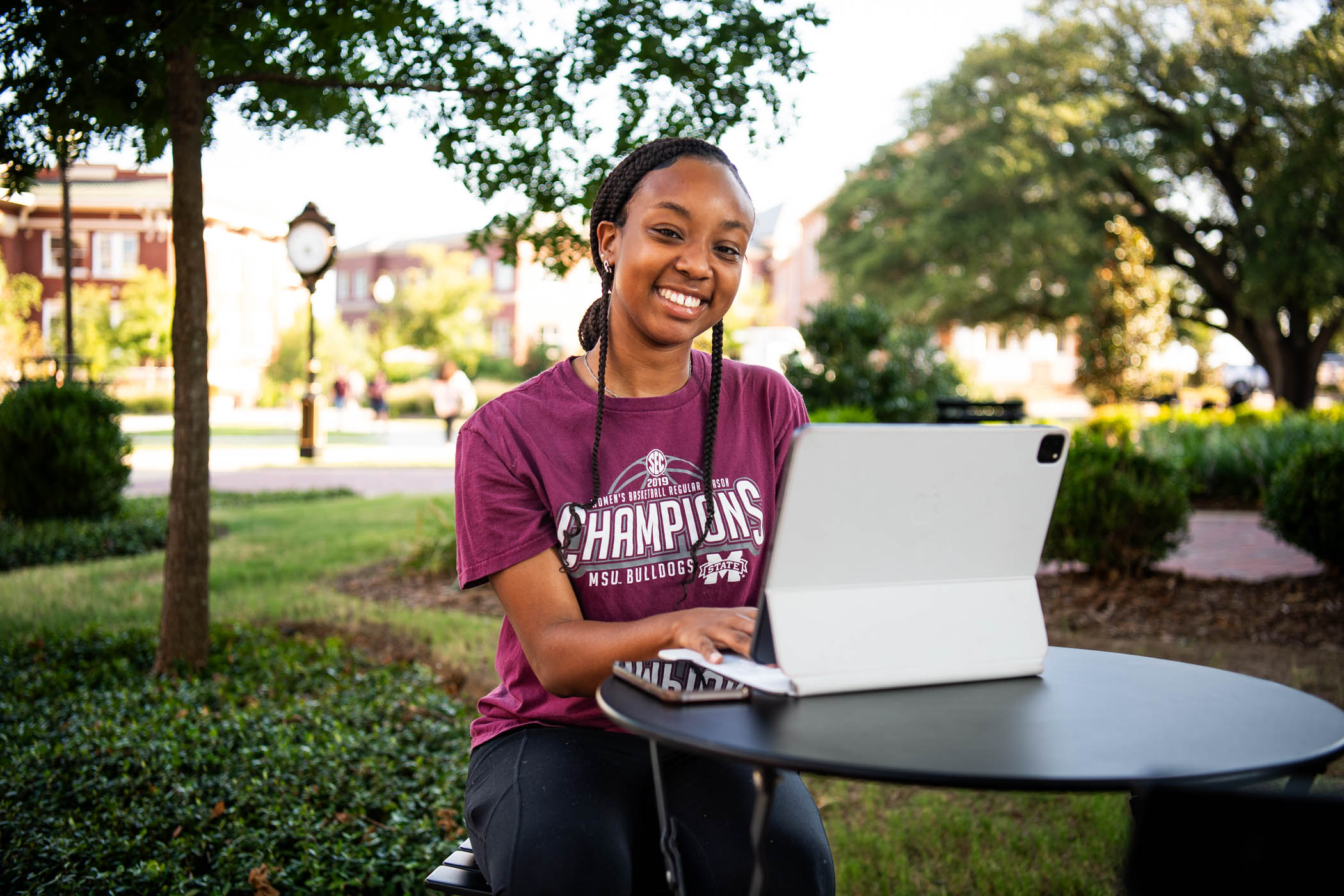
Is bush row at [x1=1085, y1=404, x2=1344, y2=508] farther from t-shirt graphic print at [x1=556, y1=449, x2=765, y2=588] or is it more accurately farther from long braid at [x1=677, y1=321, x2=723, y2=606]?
t-shirt graphic print at [x1=556, y1=449, x2=765, y2=588]

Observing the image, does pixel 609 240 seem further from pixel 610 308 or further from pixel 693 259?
pixel 693 259

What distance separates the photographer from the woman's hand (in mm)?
1621

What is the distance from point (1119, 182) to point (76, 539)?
81.3ft

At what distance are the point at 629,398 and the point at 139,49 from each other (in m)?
2.92

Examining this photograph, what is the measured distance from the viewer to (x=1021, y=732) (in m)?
1.41

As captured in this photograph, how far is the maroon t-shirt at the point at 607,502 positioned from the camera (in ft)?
6.41

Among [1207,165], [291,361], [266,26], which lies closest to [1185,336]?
[1207,165]

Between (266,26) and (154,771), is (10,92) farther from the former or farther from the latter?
(154,771)

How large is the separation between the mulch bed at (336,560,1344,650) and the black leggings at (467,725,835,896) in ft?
15.3

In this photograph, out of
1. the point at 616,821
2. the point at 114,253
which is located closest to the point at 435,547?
the point at 616,821

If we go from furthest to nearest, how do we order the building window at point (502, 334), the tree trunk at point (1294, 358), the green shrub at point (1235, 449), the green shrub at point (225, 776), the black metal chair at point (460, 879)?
the building window at point (502, 334), the tree trunk at point (1294, 358), the green shrub at point (1235, 449), the green shrub at point (225, 776), the black metal chair at point (460, 879)

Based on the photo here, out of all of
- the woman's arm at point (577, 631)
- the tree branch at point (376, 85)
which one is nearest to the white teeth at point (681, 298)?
the woman's arm at point (577, 631)

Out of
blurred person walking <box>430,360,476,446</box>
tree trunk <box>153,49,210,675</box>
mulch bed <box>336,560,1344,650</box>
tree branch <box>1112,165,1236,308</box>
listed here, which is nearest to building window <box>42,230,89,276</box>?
blurred person walking <box>430,360,476,446</box>

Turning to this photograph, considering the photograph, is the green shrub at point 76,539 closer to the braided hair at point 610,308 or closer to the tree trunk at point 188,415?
the tree trunk at point 188,415
